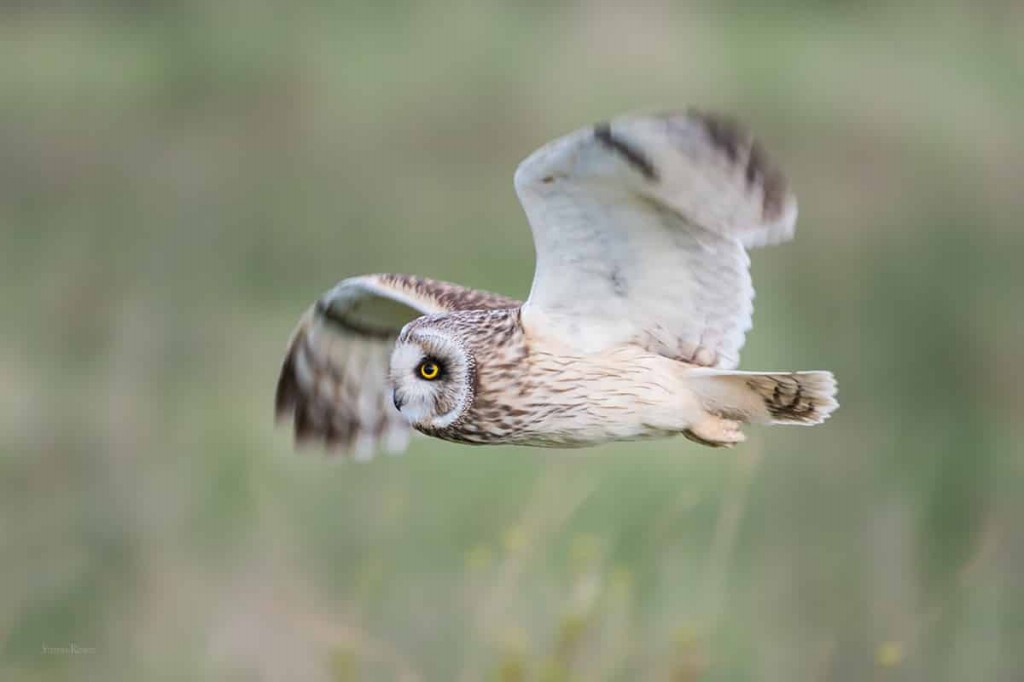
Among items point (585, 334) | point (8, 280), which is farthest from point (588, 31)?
point (585, 334)

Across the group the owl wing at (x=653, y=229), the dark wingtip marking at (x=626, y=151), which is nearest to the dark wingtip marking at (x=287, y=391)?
the owl wing at (x=653, y=229)

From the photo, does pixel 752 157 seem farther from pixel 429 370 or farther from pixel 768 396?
pixel 429 370

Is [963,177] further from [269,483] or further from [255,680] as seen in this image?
[255,680]

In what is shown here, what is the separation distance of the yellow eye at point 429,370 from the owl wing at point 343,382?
0.94 meters

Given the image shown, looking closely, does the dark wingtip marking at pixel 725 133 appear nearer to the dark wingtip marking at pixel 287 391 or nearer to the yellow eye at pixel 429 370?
the yellow eye at pixel 429 370

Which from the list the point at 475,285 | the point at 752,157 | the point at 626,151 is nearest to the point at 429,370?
the point at 626,151

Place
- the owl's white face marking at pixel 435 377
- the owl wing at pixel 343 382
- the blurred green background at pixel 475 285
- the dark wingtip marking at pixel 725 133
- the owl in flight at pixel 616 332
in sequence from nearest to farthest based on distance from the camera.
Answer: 1. the dark wingtip marking at pixel 725 133
2. the owl in flight at pixel 616 332
3. the owl's white face marking at pixel 435 377
4. the blurred green background at pixel 475 285
5. the owl wing at pixel 343 382

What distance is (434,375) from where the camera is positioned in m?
5.26

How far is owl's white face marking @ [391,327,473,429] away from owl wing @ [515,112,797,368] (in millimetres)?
208

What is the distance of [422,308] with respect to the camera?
19.0 feet

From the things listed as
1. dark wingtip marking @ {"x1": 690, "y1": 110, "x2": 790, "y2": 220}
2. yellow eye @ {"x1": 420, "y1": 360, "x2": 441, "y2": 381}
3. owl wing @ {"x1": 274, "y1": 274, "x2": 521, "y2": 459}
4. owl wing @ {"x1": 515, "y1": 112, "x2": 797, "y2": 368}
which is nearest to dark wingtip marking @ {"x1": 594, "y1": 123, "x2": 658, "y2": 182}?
owl wing @ {"x1": 515, "y1": 112, "x2": 797, "y2": 368}

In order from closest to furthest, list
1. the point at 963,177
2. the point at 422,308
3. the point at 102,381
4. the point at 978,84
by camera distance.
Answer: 1. the point at 422,308
2. the point at 102,381
3. the point at 963,177
4. the point at 978,84

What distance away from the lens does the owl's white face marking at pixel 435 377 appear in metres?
5.24

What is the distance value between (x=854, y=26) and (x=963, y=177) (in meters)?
1.94
